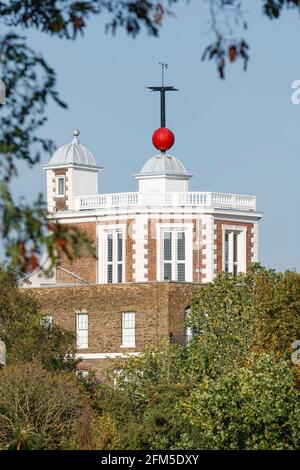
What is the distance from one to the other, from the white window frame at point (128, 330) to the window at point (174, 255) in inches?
383

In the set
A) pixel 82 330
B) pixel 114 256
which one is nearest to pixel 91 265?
pixel 114 256

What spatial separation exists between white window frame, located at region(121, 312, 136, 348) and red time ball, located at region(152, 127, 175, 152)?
14.1 metres

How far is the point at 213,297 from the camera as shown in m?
62.8

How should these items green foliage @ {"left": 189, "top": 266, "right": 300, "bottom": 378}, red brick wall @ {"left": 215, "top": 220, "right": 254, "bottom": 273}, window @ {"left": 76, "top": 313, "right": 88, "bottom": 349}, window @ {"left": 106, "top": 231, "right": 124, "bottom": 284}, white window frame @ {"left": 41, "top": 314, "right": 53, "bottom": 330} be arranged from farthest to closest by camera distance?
red brick wall @ {"left": 215, "top": 220, "right": 254, "bottom": 273} < window @ {"left": 106, "top": 231, "right": 124, "bottom": 284} < window @ {"left": 76, "top": 313, "right": 88, "bottom": 349} < white window frame @ {"left": 41, "top": 314, "right": 53, "bottom": 330} < green foliage @ {"left": 189, "top": 266, "right": 300, "bottom": 378}

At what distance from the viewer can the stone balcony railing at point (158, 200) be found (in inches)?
3226

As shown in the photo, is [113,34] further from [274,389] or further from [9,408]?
[9,408]

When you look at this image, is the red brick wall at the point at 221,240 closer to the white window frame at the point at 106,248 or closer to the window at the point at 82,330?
the white window frame at the point at 106,248

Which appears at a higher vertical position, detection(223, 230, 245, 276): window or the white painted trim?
detection(223, 230, 245, 276): window

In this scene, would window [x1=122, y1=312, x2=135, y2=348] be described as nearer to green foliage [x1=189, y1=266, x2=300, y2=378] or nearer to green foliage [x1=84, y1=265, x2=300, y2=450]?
green foliage [x1=84, y1=265, x2=300, y2=450]

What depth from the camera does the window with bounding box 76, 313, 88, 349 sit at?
234 feet

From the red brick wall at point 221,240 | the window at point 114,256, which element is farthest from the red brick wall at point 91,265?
the red brick wall at point 221,240

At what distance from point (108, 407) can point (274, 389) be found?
12.4 meters

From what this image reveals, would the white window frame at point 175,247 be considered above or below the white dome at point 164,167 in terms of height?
below

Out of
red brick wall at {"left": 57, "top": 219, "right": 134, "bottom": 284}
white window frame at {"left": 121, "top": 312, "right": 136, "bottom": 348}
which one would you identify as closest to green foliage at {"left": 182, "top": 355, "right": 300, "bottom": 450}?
white window frame at {"left": 121, "top": 312, "right": 136, "bottom": 348}
